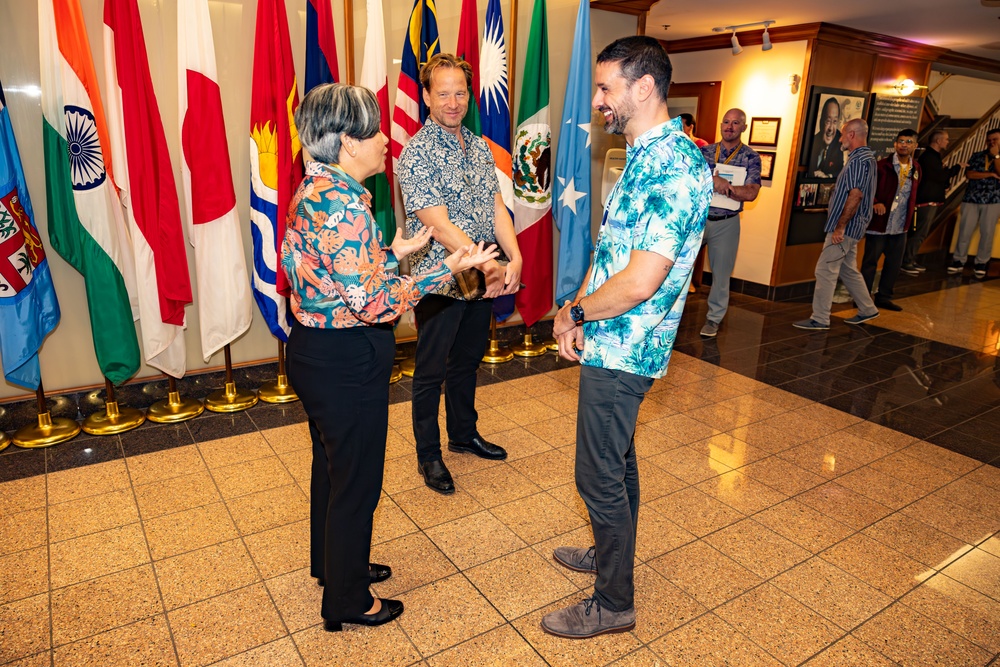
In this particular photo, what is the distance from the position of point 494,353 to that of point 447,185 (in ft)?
7.37

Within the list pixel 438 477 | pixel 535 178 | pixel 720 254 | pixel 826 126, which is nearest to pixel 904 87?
pixel 826 126

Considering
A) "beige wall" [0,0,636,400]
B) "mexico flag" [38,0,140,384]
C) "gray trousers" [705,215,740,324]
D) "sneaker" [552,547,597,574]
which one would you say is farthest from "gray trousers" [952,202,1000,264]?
"mexico flag" [38,0,140,384]

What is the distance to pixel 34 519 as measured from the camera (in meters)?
2.61

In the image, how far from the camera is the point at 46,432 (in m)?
3.31

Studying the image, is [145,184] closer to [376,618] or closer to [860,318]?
[376,618]

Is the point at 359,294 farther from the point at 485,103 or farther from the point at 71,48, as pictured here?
the point at 485,103

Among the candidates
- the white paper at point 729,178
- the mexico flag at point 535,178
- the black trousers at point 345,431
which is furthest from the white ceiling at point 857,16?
the black trousers at point 345,431

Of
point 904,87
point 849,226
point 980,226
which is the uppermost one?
point 904,87

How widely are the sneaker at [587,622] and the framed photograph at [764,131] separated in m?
6.02

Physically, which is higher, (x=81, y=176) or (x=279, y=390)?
(x=81, y=176)

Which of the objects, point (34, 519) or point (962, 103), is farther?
point (962, 103)

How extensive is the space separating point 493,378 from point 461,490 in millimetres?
1509

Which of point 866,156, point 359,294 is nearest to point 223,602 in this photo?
point 359,294

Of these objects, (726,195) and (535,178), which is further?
(726,195)
